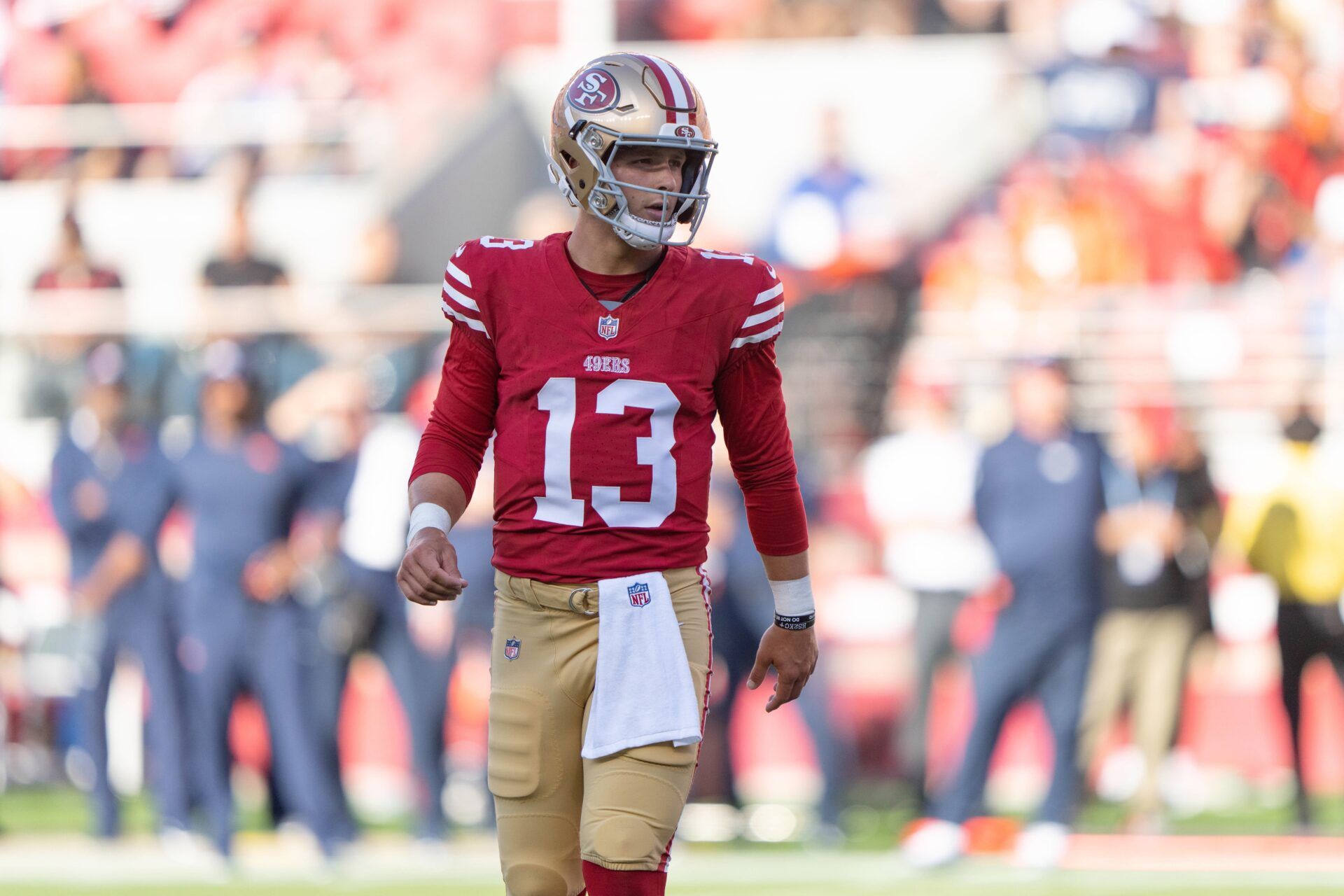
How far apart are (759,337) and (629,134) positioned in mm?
406

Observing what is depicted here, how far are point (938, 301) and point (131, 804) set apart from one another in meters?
4.61

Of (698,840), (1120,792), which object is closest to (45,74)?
(698,840)

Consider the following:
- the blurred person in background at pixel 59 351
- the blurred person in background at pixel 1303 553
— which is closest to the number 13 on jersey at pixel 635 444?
the blurred person in background at pixel 1303 553

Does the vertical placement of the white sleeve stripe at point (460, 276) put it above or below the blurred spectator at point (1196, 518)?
above

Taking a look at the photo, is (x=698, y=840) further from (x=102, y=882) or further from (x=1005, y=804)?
(x=102, y=882)

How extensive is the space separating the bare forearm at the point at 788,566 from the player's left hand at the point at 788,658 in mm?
93

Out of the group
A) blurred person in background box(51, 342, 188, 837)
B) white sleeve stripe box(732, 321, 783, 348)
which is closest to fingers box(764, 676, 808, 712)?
white sleeve stripe box(732, 321, 783, 348)

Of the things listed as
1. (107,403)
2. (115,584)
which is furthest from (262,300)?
(115,584)

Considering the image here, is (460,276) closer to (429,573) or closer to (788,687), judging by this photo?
(429,573)

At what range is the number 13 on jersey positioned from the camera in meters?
3.15

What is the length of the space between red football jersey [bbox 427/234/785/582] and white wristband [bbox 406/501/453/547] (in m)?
0.11

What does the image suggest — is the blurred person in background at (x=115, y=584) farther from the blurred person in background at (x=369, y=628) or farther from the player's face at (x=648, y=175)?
the player's face at (x=648, y=175)

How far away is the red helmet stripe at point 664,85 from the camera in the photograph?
3.19 metres

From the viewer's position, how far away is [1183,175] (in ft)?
31.8
